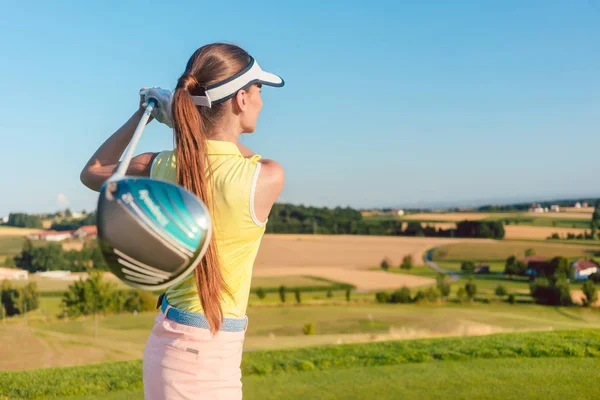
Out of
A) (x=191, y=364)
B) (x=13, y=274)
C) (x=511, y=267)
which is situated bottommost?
(x=511, y=267)

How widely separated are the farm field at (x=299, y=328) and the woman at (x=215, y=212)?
5.50 m

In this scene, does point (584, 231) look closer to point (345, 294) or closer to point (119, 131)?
point (345, 294)

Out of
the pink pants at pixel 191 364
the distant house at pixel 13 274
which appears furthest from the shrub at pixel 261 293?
the pink pants at pixel 191 364

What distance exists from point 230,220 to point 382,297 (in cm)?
2314

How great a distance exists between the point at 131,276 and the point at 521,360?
5.32m

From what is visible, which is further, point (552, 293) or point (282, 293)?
point (282, 293)

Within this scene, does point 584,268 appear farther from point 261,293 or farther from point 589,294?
point 261,293

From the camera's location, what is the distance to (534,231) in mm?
33594

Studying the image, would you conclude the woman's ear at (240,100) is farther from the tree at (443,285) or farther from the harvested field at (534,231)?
the harvested field at (534,231)

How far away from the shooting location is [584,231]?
32.6 metres

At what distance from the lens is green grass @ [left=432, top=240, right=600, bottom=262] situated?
30.4m

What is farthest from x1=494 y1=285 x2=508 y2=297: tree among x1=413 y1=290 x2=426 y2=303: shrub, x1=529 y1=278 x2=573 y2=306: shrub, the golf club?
the golf club

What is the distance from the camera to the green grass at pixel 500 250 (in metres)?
30.4

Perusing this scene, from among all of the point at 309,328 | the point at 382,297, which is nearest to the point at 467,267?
the point at 382,297
